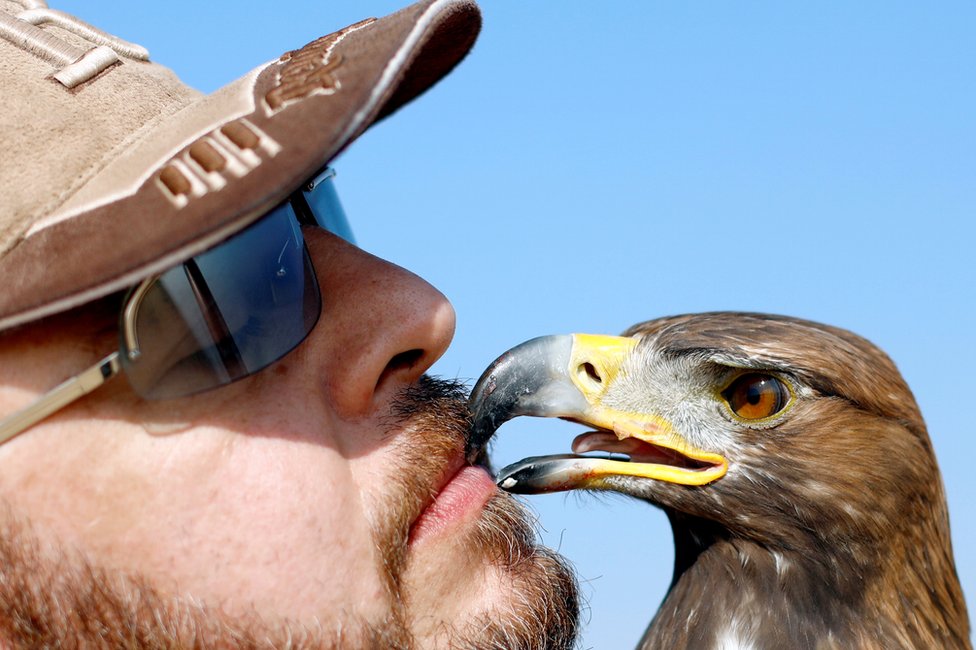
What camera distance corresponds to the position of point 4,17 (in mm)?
2041

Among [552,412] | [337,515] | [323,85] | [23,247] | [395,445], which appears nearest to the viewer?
[23,247]

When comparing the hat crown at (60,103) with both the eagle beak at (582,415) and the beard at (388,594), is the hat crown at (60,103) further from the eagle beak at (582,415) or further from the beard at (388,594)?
the eagle beak at (582,415)

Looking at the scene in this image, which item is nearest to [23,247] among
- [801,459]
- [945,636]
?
[801,459]

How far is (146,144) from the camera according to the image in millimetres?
1814

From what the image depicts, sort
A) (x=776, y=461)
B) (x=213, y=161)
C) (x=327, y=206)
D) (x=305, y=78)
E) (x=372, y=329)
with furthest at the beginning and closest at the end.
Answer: (x=776, y=461) < (x=327, y=206) < (x=372, y=329) < (x=305, y=78) < (x=213, y=161)

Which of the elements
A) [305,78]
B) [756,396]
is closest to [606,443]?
[756,396]

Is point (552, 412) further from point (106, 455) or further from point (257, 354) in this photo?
point (106, 455)

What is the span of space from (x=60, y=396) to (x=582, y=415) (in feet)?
4.51

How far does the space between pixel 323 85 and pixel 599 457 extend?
134 cm

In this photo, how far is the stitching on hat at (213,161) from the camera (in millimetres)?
1618

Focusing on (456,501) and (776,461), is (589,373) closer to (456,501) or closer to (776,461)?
(776,461)

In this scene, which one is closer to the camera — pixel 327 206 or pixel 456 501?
pixel 456 501

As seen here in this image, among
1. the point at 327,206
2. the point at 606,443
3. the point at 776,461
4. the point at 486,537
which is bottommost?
the point at 776,461

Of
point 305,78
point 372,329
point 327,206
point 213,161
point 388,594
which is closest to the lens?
point 213,161
